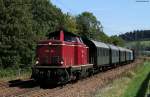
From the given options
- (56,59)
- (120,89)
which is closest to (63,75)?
(56,59)

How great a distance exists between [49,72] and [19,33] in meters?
17.8

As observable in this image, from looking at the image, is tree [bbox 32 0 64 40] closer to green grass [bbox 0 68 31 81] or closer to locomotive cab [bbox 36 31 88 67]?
green grass [bbox 0 68 31 81]

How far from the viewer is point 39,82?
28.8 m

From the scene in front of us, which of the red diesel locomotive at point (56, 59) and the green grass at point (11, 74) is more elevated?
the red diesel locomotive at point (56, 59)

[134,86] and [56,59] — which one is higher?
[56,59]

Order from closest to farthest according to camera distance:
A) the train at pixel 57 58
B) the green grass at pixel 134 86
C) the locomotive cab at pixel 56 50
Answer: the green grass at pixel 134 86
the train at pixel 57 58
the locomotive cab at pixel 56 50

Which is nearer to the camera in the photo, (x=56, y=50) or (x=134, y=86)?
(x=56, y=50)

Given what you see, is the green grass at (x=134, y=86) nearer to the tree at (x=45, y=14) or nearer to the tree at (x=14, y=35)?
the tree at (x=14, y=35)

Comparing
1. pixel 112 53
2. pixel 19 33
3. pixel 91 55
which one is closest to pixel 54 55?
pixel 91 55

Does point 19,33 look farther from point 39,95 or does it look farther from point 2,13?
point 39,95

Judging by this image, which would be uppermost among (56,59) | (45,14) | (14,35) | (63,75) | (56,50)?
(45,14)

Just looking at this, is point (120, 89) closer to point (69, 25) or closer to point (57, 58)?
point (57, 58)

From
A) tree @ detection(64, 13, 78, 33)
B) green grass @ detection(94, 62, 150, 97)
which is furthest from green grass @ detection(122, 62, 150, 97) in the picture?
tree @ detection(64, 13, 78, 33)

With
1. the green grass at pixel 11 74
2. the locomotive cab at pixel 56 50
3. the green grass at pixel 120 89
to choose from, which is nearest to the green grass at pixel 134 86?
the green grass at pixel 120 89
